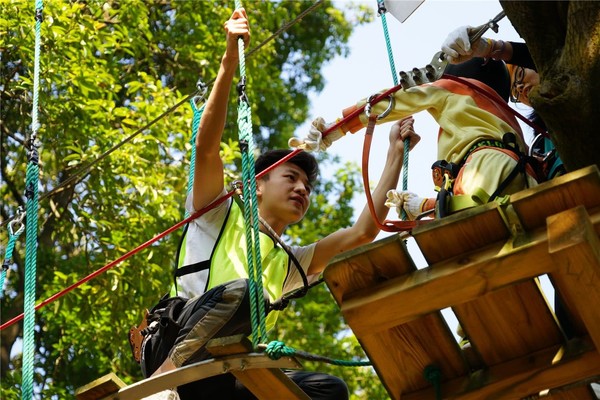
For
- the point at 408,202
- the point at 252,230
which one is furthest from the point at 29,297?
the point at 408,202

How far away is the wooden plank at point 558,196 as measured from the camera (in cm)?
267

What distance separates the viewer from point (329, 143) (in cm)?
391

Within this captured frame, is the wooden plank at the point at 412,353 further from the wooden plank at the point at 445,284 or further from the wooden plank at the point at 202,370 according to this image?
the wooden plank at the point at 202,370

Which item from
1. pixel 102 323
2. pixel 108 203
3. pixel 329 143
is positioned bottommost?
pixel 329 143

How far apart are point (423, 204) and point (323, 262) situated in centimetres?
80

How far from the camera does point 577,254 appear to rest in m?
Result: 2.59

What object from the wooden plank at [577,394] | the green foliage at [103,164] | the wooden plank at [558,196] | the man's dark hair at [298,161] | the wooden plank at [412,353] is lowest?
the wooden plank at [577,394]

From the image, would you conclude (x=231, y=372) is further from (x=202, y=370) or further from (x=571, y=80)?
(x=571, y=80)

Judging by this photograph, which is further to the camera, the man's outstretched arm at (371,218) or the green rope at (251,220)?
the man's outstretched arm at (371,218)

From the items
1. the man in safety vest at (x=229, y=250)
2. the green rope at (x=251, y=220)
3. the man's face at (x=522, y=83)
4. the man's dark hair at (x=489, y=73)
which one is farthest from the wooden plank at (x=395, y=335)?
the man's dark hair at (x=489, y=73)

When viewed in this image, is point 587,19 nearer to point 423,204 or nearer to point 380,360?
point 423,204

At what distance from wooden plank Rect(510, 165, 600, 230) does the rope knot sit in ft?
2.49

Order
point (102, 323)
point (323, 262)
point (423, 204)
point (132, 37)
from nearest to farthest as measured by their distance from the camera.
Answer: point (423, 204)
point (323, 262)
point (102, 323)
point (132, 37)

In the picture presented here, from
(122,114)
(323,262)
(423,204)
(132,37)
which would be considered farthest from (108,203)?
(423,204)
